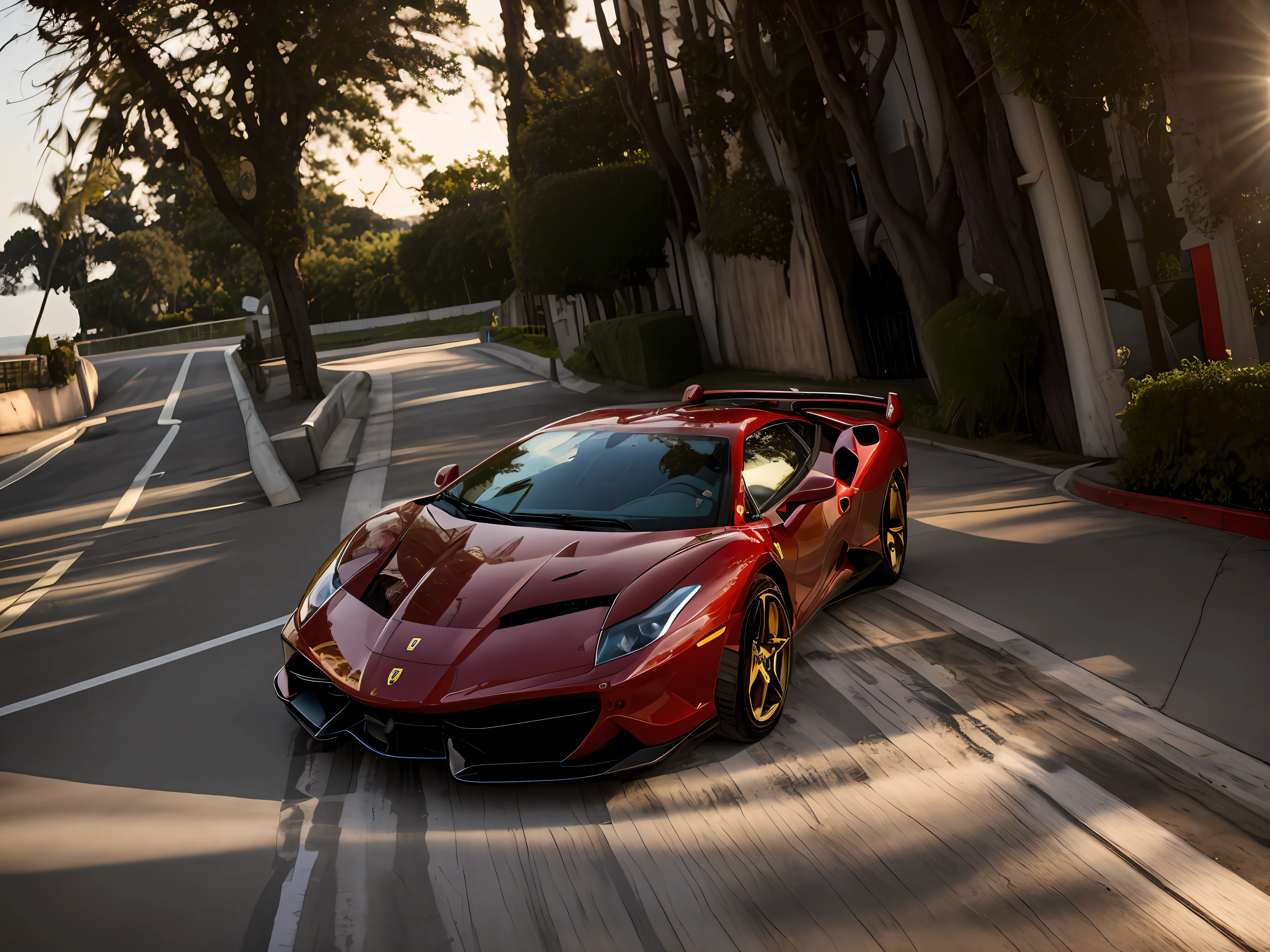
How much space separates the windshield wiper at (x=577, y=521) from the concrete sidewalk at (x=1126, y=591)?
2442mm

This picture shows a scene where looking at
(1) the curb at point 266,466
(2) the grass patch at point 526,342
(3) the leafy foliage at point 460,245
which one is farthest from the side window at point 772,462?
(3) the leafy foliage at point 460,245

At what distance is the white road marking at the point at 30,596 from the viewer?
8.00m

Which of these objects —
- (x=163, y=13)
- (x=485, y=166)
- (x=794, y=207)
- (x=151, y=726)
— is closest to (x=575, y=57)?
(x=485, y=166)

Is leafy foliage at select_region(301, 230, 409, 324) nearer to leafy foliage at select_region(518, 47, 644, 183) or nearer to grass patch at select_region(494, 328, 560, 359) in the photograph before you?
grass patch at select_region(494, 328, 560, 359)

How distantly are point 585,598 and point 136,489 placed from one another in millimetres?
14220

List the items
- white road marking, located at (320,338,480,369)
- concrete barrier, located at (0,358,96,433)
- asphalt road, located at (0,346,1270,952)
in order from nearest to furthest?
asphalt road, located at (0,346,1270,952) → concrete barrier, located at (0,358,96,433) → white road marking, located at (320,338,480,369)

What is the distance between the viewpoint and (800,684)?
5031 millimetres

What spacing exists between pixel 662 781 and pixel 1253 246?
883cm

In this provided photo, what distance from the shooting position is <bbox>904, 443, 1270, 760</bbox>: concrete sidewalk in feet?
15.5

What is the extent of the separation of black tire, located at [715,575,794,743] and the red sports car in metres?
0.01

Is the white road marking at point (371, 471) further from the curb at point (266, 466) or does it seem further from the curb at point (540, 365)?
the curb at point (540, 365)

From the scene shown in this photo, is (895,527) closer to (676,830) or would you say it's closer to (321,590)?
(676,830)

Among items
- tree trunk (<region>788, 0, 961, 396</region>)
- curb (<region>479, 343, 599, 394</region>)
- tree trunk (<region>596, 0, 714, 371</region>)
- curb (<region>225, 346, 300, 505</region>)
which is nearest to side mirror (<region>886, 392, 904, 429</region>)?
tree trunk (<region>788, 0, 961, 396</region>)

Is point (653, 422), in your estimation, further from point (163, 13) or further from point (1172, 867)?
point (163, 13)
